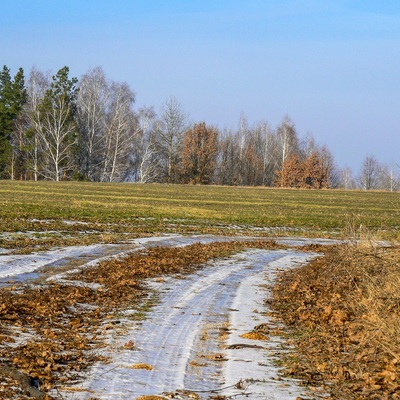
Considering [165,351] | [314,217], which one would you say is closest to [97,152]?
[314,217]

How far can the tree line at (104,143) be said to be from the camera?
303 ft

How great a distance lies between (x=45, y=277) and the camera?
43.8 feet

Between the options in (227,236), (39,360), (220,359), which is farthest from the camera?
(227,236)

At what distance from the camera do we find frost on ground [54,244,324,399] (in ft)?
22.5

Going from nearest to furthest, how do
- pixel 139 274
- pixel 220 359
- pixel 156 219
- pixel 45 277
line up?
pixel 220 359
pixel 45 277
pixel 139 274
pixel 156 219

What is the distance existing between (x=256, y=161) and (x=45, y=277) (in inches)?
4242

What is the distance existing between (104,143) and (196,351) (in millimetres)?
92342

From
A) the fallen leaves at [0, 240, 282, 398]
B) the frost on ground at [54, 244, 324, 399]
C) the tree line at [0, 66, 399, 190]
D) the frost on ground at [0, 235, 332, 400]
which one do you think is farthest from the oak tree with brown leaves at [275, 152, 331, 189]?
the frost on ground at [54, 244, 324, 399]

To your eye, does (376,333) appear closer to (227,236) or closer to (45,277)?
(45,277)

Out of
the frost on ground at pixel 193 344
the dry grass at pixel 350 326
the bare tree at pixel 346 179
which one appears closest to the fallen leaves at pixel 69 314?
the frost on ground at pixel 193 344

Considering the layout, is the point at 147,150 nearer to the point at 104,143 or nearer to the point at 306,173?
the point at 104,143

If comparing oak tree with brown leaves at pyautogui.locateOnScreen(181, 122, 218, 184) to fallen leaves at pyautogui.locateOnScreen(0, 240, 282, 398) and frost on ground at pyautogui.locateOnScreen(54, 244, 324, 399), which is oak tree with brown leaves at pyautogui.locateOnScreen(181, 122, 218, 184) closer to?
fallen leaves at pyautogui.locateOnScreen(0, 240, 282, 398)

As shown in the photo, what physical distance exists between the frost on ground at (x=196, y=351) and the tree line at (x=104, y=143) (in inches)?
3006

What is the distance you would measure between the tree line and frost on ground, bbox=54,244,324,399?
250 ft
